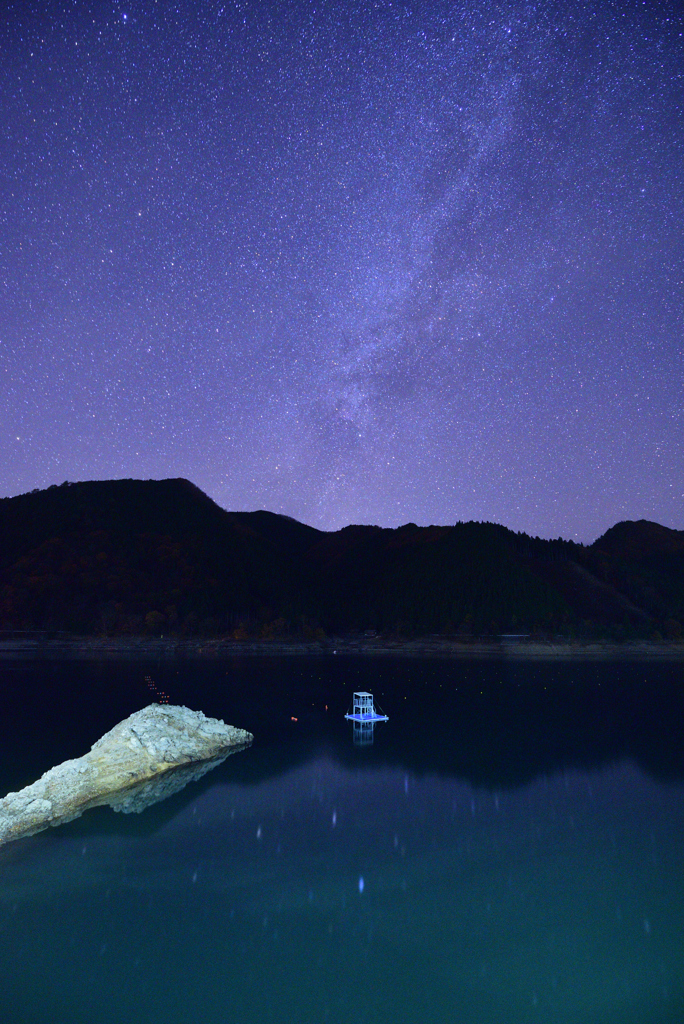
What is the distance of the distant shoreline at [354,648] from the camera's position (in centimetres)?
13412

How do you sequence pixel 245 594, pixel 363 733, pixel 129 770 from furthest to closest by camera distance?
1. pixel 245 594
2. pixel 363 733
3. pixel 129 770

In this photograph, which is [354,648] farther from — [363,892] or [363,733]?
[363,892]

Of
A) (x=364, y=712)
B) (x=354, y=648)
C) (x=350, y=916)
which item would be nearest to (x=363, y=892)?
(x=350, y=916)

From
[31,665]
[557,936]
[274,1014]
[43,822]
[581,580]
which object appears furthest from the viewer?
[581,580]

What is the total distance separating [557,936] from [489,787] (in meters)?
17.9

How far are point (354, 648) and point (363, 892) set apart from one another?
131043 mm

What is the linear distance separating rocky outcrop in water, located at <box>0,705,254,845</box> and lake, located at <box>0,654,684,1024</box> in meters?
1.25

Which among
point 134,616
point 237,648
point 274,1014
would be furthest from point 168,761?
point 134,616

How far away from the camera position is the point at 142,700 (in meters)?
65.5

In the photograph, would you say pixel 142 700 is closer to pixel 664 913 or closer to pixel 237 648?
pixel 664 913

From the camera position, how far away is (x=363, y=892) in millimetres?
21062

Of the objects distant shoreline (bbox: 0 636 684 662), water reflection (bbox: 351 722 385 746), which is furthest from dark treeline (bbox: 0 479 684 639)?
water reflection (bbox: 351 722 385 746)

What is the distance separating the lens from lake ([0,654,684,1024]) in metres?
15.4

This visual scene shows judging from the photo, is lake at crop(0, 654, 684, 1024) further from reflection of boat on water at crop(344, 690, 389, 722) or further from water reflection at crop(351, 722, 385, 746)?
reflection of boat on water at crop(344, 690, 389, 722)
